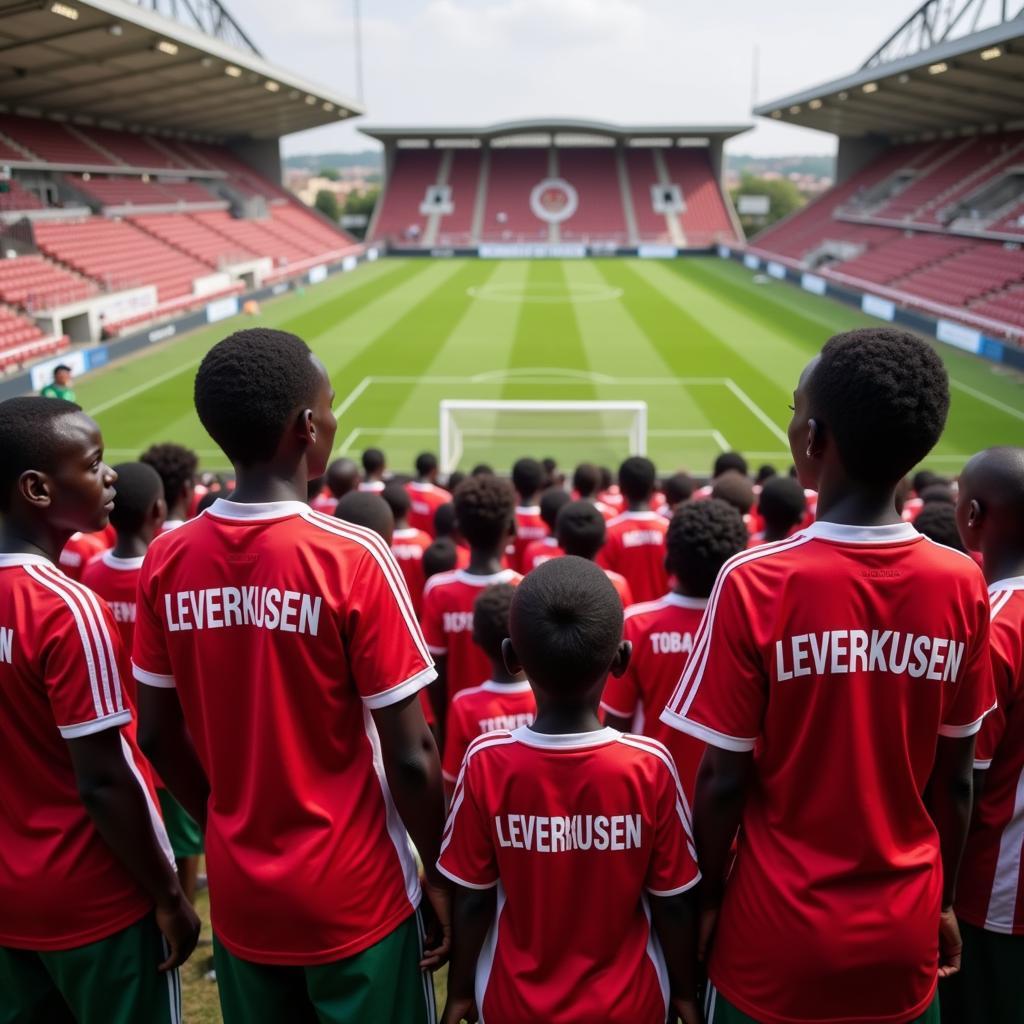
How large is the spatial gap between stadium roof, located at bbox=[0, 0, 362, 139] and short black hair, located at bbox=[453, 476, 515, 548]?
21.8 m

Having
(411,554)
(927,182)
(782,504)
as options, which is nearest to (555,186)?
(927,182)

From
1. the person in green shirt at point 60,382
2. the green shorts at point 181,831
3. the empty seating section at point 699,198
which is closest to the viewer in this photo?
the green shorts at point 181,831

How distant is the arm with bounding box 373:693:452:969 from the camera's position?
235 cm

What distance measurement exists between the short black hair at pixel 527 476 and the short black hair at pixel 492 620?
375 cm

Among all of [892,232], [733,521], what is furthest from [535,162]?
[733,521]

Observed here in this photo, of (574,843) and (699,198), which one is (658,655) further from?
(699,198)

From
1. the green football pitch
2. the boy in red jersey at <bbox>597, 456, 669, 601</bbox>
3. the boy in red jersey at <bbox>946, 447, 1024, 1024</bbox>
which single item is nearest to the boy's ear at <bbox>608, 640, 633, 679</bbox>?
the boy in red jersey at <bbox>946, 447, 1024, 1024</bbox>

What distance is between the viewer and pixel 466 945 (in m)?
2.37

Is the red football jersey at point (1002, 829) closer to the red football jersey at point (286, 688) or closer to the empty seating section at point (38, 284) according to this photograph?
the red football jersey at point (286, 688)

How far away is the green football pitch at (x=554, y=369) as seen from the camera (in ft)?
52.9

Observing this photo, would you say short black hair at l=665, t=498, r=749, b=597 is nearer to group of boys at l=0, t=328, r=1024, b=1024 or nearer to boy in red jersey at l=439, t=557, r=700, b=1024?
group of boys at l=0, t=328, r=1024, b=1024

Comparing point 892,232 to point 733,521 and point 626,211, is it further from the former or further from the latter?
point 733,521

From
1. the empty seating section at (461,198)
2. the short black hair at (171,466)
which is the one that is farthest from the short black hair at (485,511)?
the empty seating section at (461,198)

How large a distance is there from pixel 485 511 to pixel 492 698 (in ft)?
3.93
